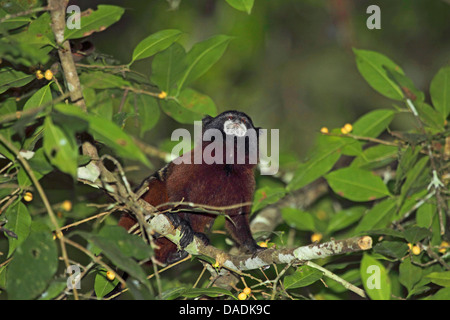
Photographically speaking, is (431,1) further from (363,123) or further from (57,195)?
(57,195)

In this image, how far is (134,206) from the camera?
9.55 ft

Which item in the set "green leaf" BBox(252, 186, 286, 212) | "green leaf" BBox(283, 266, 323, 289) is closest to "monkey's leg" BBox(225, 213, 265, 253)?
"green leaf" BBox(252, 186, 286, 212)

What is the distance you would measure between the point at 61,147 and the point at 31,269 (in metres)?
0.63

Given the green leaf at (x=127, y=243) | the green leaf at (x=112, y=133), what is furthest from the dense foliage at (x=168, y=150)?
the green leaf at (x=112, y=133)

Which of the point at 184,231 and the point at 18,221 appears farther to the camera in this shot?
the point at 184,231

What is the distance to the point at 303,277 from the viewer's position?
3389mm

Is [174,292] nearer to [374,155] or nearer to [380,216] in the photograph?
[380,216]

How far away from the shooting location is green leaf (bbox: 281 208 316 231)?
185 inches

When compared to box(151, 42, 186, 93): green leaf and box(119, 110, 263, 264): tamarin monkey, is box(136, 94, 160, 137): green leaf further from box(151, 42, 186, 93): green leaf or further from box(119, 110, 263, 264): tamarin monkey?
box(119, 110, 263, 264): tamarin monkey

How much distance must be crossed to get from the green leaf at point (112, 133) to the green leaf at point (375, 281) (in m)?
1.91

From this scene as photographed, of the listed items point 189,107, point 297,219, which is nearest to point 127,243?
point 189,107

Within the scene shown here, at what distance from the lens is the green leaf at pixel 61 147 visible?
Answer: 7.37ft

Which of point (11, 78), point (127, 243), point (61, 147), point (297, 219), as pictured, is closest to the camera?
point (61, 147)

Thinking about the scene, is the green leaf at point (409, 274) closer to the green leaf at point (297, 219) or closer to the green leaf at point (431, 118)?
the green leaf at point (297, 219)
